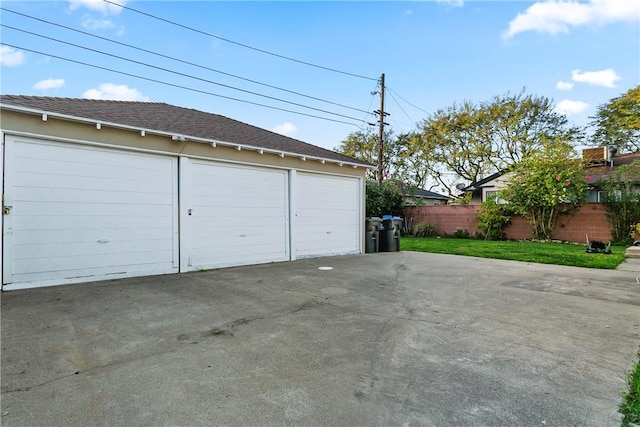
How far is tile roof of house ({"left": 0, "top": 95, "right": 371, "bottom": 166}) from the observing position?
542 centimetres

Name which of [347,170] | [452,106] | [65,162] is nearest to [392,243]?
[347,170]

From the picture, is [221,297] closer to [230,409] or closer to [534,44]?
[230,409]

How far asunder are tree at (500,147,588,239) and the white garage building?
8632 millimetres

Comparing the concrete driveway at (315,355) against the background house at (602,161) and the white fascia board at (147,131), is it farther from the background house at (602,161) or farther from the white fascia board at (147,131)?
the background house at (602,161)

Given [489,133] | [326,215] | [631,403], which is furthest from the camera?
[489,133]

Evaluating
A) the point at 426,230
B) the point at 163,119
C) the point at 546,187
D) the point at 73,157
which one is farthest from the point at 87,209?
the point at 546,187

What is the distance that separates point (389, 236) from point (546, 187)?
684cm

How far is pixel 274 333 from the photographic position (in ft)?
10.8

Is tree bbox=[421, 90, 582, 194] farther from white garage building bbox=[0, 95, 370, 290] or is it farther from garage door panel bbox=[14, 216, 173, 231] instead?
garage door panel bbox=[14, 216, 173, 231]

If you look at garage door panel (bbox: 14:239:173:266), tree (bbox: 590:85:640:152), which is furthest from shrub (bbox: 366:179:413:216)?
tree (bbox: 590:85:640:152)

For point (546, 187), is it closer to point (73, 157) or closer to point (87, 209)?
point (87, 209)

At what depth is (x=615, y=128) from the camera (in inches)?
812

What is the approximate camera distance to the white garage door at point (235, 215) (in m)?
6.91

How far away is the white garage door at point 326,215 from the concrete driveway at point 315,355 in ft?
11.7
